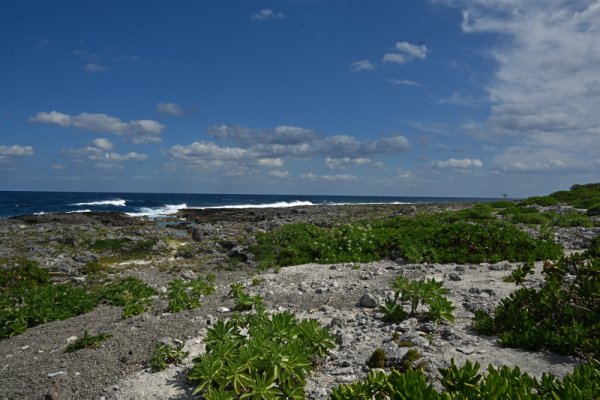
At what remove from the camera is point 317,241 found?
14.8m

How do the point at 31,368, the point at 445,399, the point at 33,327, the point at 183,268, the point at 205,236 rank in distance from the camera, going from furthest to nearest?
the point at 205,236 → the point at 183,268 → the point at 33,327 → the point at 31,368 → the point at 445,399

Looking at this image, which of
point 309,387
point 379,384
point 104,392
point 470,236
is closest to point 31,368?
point 104,392

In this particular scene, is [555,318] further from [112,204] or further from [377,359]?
[112,204]

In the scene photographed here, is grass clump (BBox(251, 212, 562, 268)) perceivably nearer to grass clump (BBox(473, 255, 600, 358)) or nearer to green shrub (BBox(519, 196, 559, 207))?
grass clump (BBox(473, 255, 600, 358))

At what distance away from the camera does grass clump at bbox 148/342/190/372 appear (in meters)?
6.10

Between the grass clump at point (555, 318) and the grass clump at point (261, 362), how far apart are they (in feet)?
9.06

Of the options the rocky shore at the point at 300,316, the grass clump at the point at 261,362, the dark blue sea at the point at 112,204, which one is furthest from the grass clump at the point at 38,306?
the dark blue sea at the point at 112,204

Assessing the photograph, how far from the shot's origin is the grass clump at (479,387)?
323 centimetres

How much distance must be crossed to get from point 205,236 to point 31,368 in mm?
19534

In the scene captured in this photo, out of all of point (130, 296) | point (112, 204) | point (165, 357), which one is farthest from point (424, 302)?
point (112, 204)

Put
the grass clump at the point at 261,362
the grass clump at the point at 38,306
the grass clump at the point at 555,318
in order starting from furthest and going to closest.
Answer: the grass clump at the point at 38,306
the grass clump at the point at 555,318
the grass clump at the point at 261,362

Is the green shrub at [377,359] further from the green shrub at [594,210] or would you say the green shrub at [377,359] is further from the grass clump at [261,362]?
the green shrub at [594,210]

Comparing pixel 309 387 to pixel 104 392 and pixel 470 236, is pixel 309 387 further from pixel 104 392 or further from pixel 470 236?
pixel 470 236

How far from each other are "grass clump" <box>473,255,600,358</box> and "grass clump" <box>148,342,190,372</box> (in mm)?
4672
